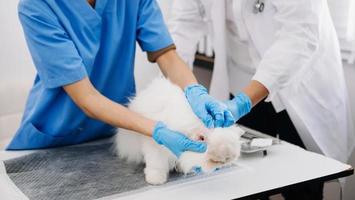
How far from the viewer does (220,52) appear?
5.47 ft

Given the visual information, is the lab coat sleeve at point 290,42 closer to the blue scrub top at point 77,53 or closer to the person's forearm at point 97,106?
the blue scrub top at point 77,53

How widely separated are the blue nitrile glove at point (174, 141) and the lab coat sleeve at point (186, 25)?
766 millimetres

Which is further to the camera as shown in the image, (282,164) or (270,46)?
(270,46)

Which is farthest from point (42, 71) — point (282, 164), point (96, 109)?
point (282, 164)

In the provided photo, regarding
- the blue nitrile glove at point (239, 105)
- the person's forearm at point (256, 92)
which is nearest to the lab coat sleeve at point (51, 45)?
the blue nitrile glove at point (239, 105)

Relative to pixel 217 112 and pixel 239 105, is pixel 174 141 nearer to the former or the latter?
pixel 217 112

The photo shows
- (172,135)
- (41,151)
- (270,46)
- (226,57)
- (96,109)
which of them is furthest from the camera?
(226,57)

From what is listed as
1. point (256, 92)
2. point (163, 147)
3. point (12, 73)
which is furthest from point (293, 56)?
point (12, 73)

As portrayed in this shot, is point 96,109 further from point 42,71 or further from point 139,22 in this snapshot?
point 139,22

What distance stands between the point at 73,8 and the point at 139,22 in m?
0.23

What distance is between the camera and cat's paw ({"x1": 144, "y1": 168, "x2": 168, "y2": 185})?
1041 mm

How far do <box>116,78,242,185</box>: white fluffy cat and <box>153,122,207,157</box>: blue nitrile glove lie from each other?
19mm

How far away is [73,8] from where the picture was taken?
117 cm

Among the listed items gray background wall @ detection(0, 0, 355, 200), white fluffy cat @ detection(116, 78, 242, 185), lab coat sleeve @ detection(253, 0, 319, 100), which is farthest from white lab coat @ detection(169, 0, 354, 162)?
white fluffy cat @ detection(116, 78, 242, 185)
